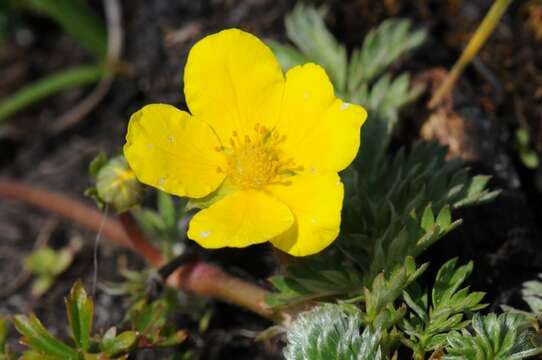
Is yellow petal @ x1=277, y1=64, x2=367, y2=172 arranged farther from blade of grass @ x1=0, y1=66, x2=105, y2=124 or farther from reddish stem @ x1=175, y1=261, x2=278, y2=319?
blade of grass @ x1=0, y1=66, x2=105, y2=124

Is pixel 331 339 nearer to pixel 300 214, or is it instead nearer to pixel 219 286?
pixel 300 214

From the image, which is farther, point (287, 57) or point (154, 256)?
point (287, 57)

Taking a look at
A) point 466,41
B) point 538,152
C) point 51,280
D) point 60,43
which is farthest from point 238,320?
point 60,43

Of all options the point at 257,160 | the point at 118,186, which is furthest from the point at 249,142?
the point at 118,186

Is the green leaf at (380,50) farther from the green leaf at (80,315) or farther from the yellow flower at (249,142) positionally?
the green leaf at (80,315)

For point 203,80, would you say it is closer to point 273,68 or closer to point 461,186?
point 273,68

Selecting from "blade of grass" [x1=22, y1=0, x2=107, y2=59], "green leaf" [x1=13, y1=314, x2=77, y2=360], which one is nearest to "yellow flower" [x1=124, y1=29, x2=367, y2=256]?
"green leaf" [x1=13, y1=314, x2=77, y2=360]
